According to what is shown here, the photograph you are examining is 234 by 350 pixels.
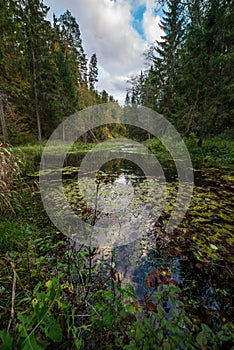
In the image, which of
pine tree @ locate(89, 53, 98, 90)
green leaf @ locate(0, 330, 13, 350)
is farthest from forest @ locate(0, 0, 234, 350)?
pine tree @ locate(89, 53, 98, 90)

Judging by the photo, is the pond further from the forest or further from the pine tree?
the pine tree

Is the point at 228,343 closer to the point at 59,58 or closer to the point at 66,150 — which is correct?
the point at 66,150

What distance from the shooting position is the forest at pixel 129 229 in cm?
96

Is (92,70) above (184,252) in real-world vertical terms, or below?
above

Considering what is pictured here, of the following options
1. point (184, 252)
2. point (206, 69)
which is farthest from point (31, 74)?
point (184, 252)

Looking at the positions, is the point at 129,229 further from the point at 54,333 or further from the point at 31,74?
the point at 31,74

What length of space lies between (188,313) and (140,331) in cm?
83

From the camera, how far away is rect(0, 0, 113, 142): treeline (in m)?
11.8

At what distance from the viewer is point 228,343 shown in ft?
3.73

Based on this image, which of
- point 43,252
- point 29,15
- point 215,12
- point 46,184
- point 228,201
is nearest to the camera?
point 43,252

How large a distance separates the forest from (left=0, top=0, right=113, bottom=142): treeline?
0.37 ft

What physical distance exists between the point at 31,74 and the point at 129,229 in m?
16.7

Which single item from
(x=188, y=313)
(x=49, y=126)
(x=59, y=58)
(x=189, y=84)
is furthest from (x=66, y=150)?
(x=188, y=313)

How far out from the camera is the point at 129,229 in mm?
2779
